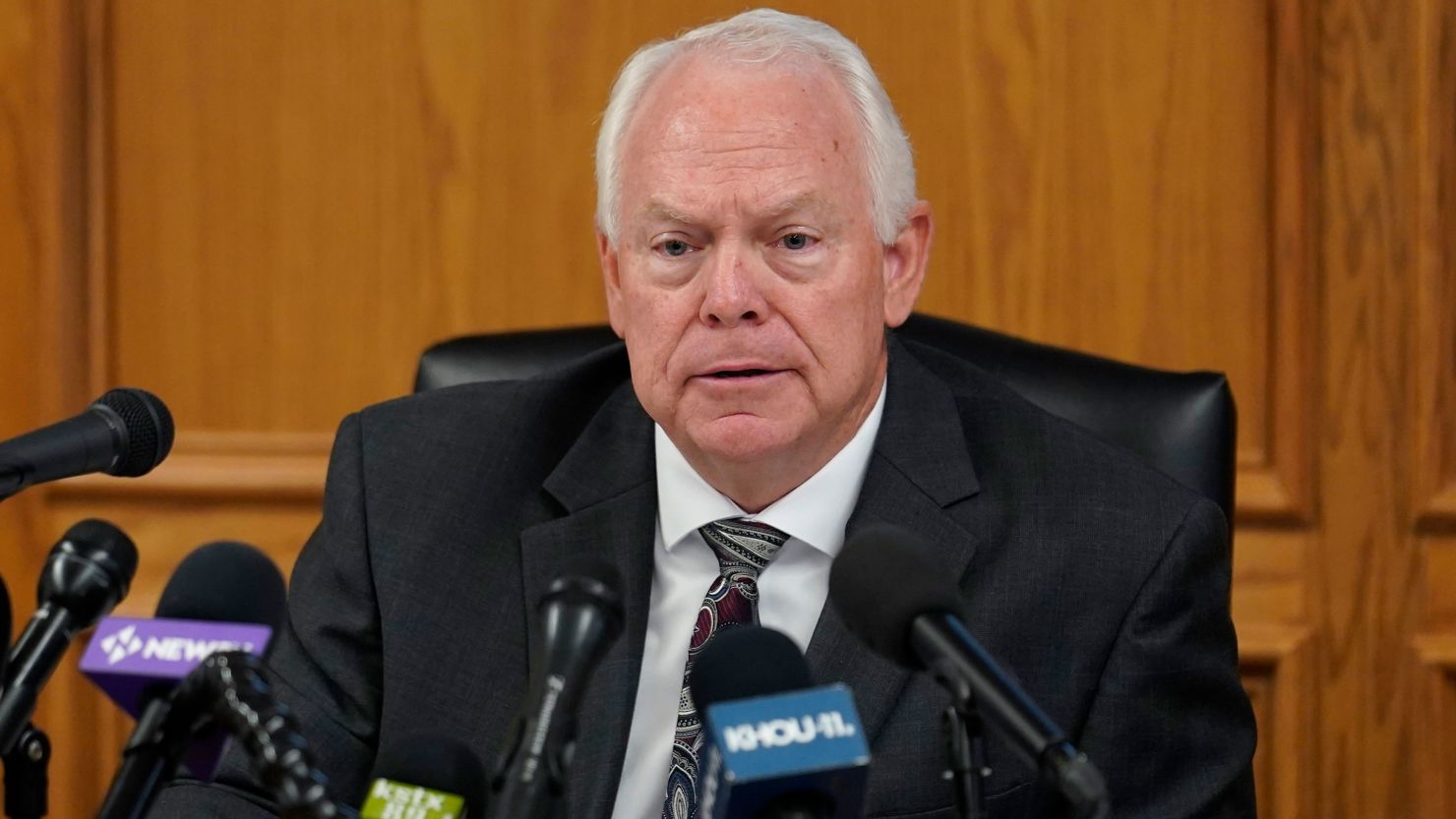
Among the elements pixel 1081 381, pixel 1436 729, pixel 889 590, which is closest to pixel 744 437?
pixel 1081 381

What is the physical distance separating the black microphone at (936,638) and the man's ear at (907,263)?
872 mm

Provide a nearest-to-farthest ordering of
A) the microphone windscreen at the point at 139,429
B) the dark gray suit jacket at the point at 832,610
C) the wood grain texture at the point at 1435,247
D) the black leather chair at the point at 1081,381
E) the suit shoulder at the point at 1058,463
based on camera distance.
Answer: the microphone windscreen at the point at 139,429 < the dark gray suit jacket at the point at 832,610 < the suit shoulder at the point at 1058,463 < the black leather chair at the point at 1081,381 < the wood grain texture at the point at 1435,247

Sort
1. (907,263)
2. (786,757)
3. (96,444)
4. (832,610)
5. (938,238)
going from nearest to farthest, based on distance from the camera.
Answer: (786,757) → (96,444) → (832,610) → (907,263) → (938,238)

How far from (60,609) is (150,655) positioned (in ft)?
0.21

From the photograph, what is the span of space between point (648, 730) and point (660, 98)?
2.31ft

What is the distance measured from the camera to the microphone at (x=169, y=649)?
0.98m

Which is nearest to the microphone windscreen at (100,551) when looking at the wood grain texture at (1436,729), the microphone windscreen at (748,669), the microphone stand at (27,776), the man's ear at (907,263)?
the microphone stand at (27,776)

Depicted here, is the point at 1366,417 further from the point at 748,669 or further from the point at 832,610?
the point at 748,669

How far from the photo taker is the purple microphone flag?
0.99 m

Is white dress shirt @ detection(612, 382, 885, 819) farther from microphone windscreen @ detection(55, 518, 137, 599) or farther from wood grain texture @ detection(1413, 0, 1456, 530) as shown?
wood grain texture @ detection(1413, 0, 1456, 530)

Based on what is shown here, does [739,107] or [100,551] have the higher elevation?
[739,107]

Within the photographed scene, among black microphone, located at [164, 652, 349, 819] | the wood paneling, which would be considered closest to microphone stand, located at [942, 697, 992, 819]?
black microphone, located at [164, 652, 349, 819]

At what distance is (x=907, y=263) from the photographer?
1.99 m

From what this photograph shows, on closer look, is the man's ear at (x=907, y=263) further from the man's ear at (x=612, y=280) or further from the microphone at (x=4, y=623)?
the microphone at (x=4, y=623)
